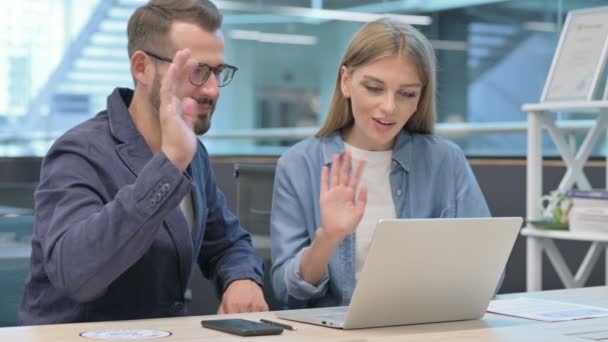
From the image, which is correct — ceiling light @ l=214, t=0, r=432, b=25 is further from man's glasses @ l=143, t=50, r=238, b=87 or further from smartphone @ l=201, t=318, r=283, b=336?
smartphone @ l=201, t=318, r=283, b=336

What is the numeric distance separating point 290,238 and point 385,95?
38 cm

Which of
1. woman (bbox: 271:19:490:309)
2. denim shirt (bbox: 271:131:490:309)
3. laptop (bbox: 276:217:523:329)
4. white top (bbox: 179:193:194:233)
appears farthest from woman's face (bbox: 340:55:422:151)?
laptop (bbox: 276:217:523:329)

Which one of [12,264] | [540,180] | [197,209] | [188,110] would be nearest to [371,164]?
[197,209]

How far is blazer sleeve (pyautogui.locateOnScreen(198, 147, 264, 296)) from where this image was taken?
2.19m

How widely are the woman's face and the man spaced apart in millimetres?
337

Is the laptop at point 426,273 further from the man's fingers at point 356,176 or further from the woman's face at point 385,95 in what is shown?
the woman's face at point 385,95

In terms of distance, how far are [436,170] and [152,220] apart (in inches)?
34.9

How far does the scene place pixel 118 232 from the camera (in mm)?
1656

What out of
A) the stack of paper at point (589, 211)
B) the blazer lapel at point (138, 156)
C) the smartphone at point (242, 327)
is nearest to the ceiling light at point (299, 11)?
the stack of paper at point (589, 211)

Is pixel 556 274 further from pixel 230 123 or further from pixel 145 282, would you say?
pixel 230 123

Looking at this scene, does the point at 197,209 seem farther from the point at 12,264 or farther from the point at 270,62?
the point at 270,62

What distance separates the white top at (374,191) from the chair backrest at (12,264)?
720 mm

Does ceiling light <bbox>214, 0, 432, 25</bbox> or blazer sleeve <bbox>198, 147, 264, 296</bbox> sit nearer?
blazer sleeve <bbox>198, 147, 264, 296</bbox>

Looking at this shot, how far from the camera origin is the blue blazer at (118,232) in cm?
166
